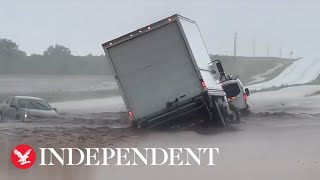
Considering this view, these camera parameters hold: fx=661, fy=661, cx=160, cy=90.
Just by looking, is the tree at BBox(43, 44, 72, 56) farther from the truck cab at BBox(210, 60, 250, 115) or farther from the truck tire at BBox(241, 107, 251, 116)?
the truck tire at BBox(241, 107, 251, 116)

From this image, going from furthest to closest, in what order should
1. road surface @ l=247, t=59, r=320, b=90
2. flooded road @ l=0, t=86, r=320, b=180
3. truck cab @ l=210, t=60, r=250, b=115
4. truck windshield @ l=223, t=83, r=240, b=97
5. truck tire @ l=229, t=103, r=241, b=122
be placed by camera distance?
truck windshield @ l=223, t=83, r=240, b=97
truck cab @ l=210, t=60, r=250, b=115
truck tire @ l=229, t=103, r=241, b=122
road surface @ l=247, t=59, r=320, b=90
flooded road @ l=0, t=86, r=320, b=180

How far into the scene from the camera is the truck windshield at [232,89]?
27.3 ft

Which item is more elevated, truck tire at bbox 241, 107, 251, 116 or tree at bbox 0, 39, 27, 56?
tree at bbox 0, 39, 27, 56

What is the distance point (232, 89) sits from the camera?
8664 mm

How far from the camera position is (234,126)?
21.6 feet

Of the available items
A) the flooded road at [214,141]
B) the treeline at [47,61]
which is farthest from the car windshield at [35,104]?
the treeline at [47,61]

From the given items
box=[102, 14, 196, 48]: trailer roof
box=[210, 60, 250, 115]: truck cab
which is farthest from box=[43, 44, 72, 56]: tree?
box=[210, 60, 250, 115]: truck cab

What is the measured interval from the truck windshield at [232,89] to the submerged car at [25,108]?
255cm

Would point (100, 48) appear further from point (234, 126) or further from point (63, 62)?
point (234, 126)

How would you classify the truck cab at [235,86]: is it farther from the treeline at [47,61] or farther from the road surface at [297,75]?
the treeline at [47,61]

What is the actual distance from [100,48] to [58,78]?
70cm

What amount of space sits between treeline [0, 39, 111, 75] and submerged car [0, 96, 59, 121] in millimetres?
270

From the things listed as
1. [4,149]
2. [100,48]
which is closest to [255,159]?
[100,48]

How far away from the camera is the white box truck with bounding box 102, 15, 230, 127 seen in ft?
24.6
